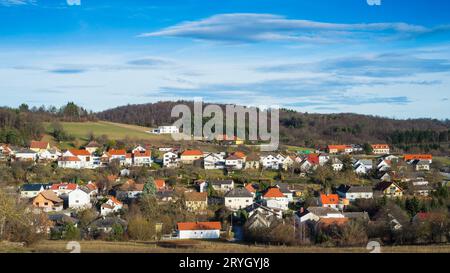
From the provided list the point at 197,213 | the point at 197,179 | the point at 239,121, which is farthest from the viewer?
the point at 239,121

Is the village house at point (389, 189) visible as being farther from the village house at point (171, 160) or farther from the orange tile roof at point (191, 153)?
the orange tile roof at point (191, 153)

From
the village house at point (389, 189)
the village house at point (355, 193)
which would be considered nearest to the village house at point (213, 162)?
the village house at point (355, 193)

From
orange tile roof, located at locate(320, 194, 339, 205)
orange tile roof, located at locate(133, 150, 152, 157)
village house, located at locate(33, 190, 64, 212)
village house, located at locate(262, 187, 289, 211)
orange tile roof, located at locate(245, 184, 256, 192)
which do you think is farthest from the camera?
orange tile roof, located at locate(133, 150, 152, 157)

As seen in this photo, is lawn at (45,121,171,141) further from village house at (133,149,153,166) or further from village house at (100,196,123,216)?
village house at (100,196,123,216)

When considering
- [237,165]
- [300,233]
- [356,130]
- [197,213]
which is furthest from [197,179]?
[356,130]

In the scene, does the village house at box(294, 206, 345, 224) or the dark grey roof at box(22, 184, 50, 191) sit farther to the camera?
the dark grey roof at box(22, 184, 50, 191)

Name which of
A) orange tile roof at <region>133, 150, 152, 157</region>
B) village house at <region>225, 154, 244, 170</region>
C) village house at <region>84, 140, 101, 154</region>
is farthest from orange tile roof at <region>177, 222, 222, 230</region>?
village house at <region>84, 140, 101, 154</region>

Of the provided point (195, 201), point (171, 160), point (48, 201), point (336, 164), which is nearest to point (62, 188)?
point (48, 201)

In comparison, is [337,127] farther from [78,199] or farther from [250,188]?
[78,199]

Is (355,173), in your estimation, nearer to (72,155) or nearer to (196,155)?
(196,155)
